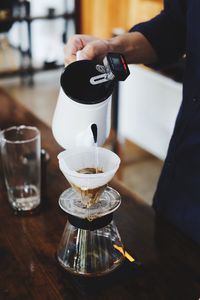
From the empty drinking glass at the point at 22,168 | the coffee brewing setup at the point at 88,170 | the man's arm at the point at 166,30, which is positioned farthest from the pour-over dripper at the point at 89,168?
the man's arm at the point at 166,30

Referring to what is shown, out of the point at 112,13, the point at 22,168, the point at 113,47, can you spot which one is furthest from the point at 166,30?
the point at 112,13

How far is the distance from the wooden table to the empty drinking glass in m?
0.03

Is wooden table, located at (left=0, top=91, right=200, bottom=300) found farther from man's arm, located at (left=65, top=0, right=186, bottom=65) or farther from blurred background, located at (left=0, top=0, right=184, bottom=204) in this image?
blurred background, located at (left=0, top=0, right=184, bottom=204)

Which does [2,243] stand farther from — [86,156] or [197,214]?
[197,214]

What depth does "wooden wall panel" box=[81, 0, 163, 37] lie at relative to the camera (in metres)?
4.24

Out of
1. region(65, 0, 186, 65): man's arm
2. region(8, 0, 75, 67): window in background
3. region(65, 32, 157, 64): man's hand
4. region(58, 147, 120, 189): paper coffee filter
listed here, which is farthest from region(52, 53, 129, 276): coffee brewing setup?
region(8, 0, 75, 67): window in background

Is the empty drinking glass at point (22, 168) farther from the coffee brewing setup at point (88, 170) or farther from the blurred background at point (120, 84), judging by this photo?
the blurred background at point (120, 84)

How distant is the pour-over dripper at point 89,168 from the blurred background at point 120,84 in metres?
1.90

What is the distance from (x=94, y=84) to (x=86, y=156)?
0.61 feet

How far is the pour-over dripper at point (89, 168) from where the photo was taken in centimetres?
86

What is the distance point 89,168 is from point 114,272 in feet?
0.75

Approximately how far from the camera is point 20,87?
193 inches

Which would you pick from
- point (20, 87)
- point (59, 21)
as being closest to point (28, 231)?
point (20, 87)

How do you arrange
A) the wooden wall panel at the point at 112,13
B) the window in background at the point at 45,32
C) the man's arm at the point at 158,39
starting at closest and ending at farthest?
the man's arm at the point at 158,39, the wooden wall panel at the point at 112,13, the window in background at the point at 45,32
